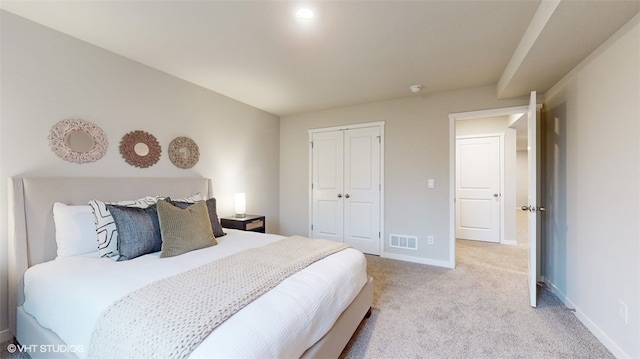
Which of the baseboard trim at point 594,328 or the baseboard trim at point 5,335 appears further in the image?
the baseboard trim at point 5,335

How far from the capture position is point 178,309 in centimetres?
116

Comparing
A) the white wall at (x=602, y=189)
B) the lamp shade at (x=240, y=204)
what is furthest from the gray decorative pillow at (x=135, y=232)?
the white wall at (x=602, y=189)

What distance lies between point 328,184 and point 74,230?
320 cm

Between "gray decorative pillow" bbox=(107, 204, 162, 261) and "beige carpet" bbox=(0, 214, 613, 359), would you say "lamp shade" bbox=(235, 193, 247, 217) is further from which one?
"beige carpet" bbox=(0, 214, 613, 359)

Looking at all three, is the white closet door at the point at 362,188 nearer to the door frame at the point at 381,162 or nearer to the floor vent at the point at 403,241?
the door frame at the point at 381,162

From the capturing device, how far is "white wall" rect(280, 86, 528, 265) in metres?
3.60

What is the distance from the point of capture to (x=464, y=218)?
5258mm

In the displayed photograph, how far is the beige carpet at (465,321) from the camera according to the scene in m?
1.85

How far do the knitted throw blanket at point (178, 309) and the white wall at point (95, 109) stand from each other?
1515 millimetres

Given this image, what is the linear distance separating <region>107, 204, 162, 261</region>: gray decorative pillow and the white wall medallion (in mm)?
637

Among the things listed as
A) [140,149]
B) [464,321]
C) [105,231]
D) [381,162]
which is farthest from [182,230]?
[381,162]

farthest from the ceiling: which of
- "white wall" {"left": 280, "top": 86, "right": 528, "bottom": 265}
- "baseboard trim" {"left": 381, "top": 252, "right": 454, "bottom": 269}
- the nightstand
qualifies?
"baseboard trim" {"left": 381, "top": 252, "right": 454, "bottom": 269}

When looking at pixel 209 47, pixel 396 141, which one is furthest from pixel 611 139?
pixel 209 47

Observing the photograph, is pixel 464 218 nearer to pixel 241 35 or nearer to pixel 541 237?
pixel 541 237
